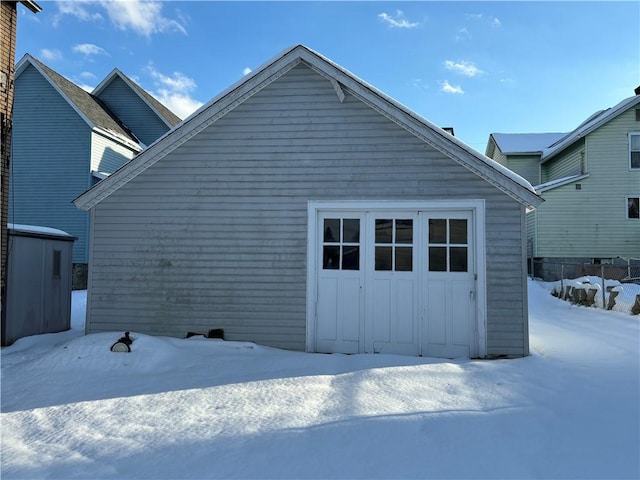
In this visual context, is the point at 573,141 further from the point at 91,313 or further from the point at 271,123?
the point at 91,313

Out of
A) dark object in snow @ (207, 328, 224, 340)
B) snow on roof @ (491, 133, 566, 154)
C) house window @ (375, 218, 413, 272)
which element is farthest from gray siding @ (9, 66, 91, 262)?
snow on roof @ (491, 133, 566, 154)

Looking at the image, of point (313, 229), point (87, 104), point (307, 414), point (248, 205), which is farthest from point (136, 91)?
point (307, 414)

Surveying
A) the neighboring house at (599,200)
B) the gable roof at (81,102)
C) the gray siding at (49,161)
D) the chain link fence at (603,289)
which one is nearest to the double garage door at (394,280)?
the chain link fence at (603,289)

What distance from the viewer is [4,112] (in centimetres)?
687

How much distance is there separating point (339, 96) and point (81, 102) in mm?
13299

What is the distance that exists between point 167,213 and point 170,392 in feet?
10.2

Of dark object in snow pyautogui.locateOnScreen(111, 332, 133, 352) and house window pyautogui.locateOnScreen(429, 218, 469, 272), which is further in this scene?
house window pyautogui.locateOnScreen(429, 218, 469, 272)

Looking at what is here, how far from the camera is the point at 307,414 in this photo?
381cm

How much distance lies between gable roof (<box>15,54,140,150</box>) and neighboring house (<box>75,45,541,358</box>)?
10.5 metres

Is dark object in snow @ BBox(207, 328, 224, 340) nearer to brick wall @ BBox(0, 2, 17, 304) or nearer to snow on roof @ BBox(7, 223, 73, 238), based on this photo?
brick wall @ BBox(0, 2, 17, 304)

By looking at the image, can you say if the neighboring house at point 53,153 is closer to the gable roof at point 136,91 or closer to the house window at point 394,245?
the gable roof at point 136,91

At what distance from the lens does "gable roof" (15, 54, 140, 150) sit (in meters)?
15.1

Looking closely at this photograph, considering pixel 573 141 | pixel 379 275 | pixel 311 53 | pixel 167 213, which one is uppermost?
pixel 573 141

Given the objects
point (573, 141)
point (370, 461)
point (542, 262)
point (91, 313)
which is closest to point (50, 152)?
point (91, 313)
